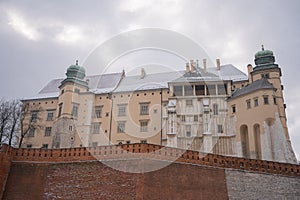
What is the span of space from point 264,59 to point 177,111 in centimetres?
1097

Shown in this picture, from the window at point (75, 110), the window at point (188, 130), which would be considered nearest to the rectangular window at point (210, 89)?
the window at point (188, 130)

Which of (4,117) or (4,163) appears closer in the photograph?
(4,163)

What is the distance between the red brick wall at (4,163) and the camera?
19.8 metres

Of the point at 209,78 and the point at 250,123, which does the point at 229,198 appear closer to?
the point at 250,123

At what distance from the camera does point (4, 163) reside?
65.8 ft

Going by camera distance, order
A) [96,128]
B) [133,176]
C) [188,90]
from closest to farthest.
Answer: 1. [133,176]
2. [188,90]
3. [96,128]

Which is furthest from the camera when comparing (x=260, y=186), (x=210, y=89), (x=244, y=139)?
(x=210, y=89)

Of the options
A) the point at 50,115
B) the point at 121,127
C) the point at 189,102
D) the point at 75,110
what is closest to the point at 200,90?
the point at 189,102

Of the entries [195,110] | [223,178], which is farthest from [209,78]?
[223,178]

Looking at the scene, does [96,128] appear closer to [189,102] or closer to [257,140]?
[189,102]

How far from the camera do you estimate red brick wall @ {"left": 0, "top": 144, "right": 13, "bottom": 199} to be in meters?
19.8

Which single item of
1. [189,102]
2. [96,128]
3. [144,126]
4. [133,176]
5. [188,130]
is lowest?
[133,176]

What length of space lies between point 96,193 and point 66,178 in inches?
92.2

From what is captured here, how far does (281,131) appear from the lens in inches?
1181
